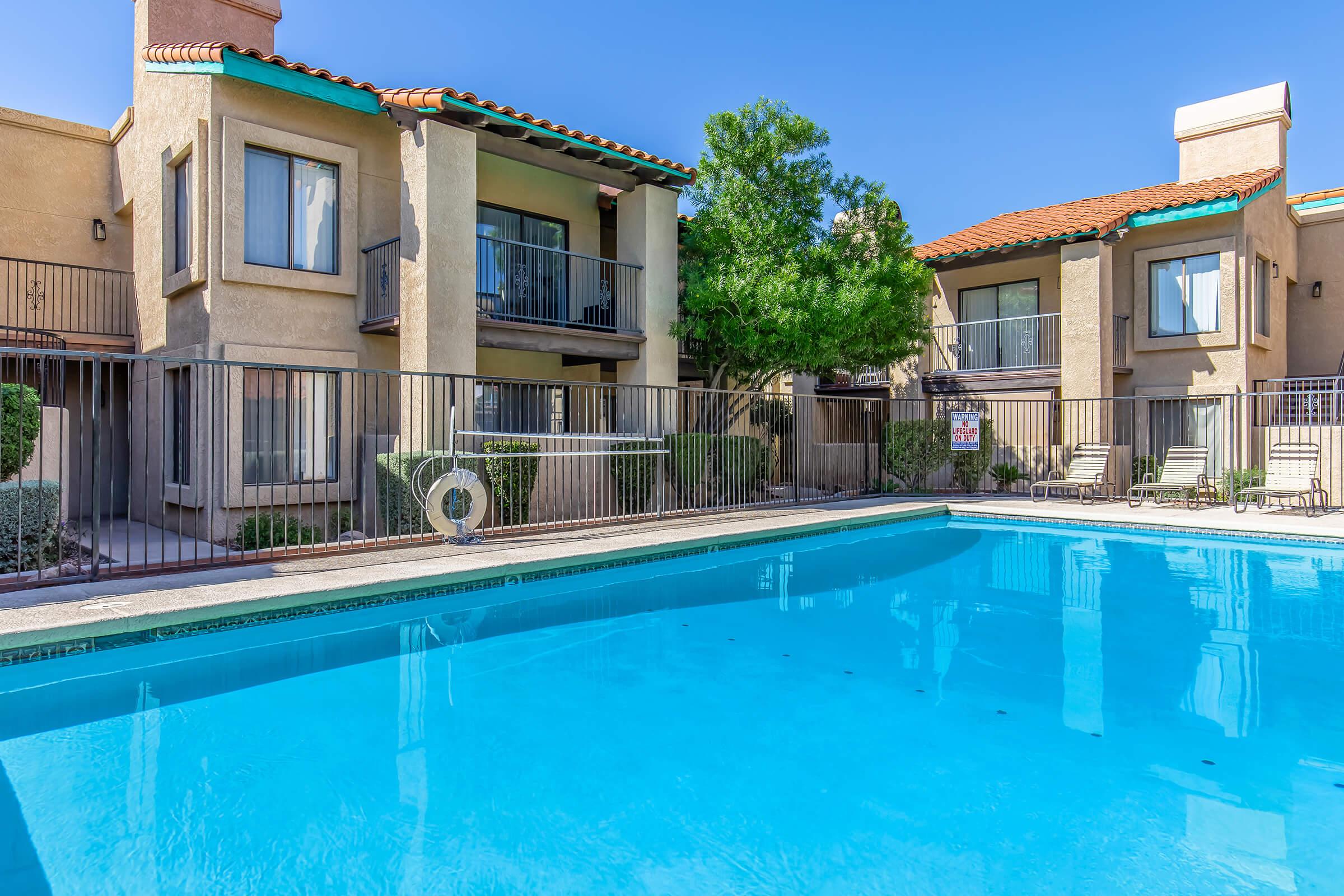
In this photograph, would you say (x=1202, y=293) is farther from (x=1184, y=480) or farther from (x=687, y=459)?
(x=687, y=459)

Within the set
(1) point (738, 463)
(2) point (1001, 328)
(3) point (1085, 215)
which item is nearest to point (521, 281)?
(1) point (738, 463)

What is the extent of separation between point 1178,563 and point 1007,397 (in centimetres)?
904

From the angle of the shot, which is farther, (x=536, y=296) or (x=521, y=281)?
(x=536, y=296)

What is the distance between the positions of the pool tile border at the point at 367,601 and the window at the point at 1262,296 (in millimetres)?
12084

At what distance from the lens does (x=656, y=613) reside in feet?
22.7

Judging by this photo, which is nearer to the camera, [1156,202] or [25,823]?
[25,823]

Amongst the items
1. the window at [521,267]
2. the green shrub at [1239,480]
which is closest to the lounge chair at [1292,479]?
the green shrub at [1239,480]

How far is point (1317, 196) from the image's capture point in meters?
18.6

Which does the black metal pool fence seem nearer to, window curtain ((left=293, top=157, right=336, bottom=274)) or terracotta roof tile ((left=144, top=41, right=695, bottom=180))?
window curtain ((left=293, top=157, right=336, bottom=274))

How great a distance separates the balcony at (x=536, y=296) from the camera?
12031 mm

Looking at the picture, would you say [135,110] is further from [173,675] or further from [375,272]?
[173,675]

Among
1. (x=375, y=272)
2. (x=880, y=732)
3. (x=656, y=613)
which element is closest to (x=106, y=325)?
(x=375, y=272)

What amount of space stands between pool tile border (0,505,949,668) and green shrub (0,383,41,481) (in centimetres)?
355

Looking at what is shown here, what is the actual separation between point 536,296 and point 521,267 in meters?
0.57
